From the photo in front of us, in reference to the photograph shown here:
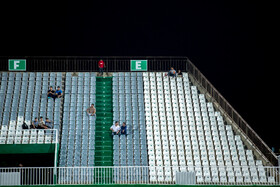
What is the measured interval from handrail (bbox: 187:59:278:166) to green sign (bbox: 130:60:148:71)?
101 inches

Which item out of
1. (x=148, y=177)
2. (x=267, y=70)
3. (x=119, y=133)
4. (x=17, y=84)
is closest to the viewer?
(x=148, y=177)

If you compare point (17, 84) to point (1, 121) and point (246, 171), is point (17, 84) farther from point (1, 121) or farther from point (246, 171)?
point (246, 171)

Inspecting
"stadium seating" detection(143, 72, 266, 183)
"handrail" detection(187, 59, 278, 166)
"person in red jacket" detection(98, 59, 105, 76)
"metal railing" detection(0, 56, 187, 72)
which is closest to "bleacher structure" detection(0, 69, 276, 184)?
"stadium seating" detection(143, 72, 266, 183)

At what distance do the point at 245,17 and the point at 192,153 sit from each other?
34.3 ft

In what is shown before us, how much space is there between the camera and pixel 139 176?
26.2 metres

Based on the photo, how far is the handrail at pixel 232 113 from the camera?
29.0 meters

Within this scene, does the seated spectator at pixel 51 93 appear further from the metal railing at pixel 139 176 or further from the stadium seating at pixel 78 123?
the metal railing at pixel 139 176

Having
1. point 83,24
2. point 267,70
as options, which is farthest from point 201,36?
point 83,24

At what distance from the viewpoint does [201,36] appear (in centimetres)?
3478

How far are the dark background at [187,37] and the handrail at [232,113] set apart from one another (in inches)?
60.5

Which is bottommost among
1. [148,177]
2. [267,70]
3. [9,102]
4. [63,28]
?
[148,177]

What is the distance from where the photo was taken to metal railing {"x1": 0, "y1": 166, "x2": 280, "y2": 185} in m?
24.2

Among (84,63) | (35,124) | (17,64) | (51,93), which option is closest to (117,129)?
(35,124)

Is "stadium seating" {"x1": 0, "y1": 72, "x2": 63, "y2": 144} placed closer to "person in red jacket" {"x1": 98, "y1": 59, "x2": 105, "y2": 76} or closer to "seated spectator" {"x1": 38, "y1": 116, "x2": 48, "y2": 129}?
"seated spectator" {"x1": 38, "y1": 116, "x2": 48, "y2": 129}
